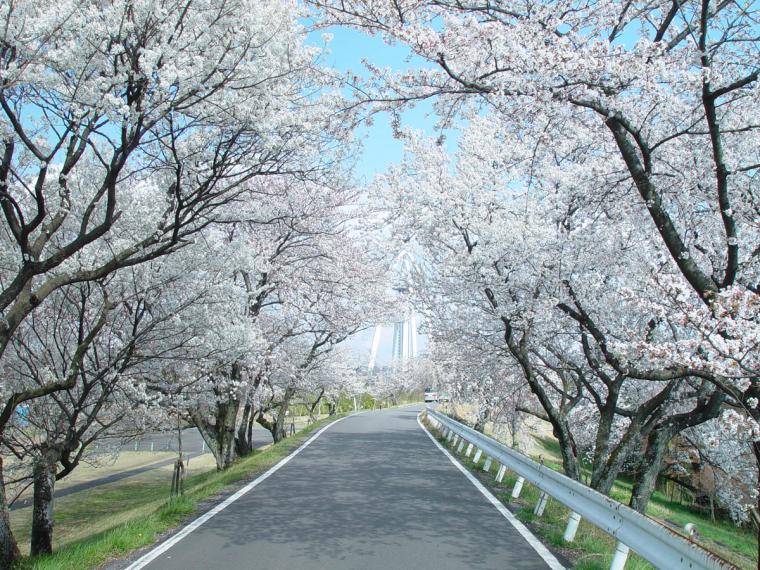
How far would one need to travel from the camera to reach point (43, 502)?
974 cm

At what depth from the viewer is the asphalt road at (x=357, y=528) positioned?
19.4ft

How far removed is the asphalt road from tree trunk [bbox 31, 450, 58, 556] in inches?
121

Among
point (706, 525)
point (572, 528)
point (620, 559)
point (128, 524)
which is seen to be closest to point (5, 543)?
point (128, 524)

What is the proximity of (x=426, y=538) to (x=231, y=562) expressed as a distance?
217 centimetres

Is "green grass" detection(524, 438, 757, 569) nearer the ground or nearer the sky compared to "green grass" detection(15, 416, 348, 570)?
nearer the ground

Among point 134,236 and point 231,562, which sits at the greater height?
point 134,236

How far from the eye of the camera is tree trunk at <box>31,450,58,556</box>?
9.50 meters

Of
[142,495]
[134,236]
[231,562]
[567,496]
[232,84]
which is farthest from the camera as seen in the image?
[142,495]

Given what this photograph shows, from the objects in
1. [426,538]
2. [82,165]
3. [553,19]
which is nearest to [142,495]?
[82,165]

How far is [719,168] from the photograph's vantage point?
6.35 m

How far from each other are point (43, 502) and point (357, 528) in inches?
220

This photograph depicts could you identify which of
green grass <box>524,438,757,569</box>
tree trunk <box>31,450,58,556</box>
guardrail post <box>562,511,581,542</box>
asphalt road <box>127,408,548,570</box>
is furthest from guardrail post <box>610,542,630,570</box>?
green grass <box>524,438,757,569</box>

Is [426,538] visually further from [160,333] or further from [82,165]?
[82,165]

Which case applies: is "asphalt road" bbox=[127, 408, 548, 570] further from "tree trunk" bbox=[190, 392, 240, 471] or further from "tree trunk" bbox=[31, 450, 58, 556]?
"tree trunk" bbox=[190, 392, 240, 471]
